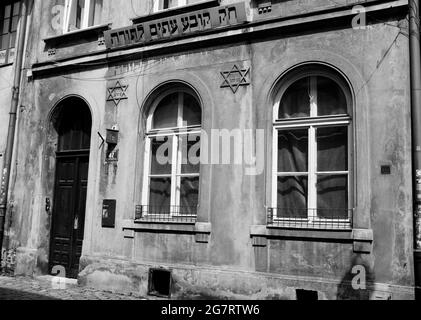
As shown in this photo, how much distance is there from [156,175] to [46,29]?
16.0ft

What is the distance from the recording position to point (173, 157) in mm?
9148

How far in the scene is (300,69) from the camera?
7.99 metres

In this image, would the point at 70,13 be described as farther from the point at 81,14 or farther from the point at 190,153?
the point at 190,153

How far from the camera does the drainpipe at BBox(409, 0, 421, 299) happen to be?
21.5 feet

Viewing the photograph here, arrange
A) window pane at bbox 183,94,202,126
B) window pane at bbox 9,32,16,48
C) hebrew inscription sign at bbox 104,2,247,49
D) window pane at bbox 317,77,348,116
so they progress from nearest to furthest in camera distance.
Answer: window pane at bbox 317,77,348,116 < hebrew inscription sign at bbox 104,2,247,49 < window pane at bbox 183,94,202,126 < window pane at bbox 9,32,16,48

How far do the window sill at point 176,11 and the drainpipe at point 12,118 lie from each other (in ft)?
11.5

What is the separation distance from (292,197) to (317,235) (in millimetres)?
867

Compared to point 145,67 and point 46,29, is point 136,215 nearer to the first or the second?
point 145,67

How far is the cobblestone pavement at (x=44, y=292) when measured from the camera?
8.44 meters

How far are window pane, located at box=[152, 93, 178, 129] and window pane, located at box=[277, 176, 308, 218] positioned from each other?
8.62ft

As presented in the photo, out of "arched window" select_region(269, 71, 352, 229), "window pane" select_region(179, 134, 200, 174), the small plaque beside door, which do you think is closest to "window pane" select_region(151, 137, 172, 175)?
"window pane" select_region(179, 134, 200, 174)

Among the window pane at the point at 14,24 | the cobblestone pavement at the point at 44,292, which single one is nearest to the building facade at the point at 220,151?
the cobblestone pavement at the point at 44,292

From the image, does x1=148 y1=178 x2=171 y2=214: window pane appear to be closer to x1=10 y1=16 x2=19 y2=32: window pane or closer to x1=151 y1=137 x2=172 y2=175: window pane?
x1=151 y1=137 x2=172 y2=175: window pane
